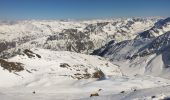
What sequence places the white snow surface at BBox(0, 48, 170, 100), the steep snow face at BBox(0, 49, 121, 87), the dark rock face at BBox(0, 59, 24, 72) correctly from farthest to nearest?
the dark rock face at BBox(0, 59, 24, 72) → the steep snow face at BBox(0, 49, 121, 87) → the white snow surface at BBox(0, 48, 170, 100)

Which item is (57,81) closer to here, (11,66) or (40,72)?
(40,72)

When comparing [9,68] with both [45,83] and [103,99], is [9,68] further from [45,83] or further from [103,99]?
[103,99]

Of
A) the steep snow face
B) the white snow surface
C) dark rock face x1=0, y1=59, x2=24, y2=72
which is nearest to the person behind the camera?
the white snow surface

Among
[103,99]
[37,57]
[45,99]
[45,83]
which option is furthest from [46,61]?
[103,99]

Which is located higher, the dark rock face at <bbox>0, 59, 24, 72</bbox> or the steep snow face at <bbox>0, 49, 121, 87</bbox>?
the dark rock face at <bbox>0, 59, 24, 72</bbox>

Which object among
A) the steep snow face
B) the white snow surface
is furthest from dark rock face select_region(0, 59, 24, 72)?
the white snow surface

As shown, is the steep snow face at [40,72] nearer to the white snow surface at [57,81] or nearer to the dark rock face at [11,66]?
the white snow surface at [57,81]

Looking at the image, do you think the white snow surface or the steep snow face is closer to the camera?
the white snow surface

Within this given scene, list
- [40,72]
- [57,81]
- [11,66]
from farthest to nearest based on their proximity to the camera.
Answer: [40,72] < [11,66] < [57,81]

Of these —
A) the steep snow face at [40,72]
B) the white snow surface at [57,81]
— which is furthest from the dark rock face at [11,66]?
the white snow surface at [57,81]

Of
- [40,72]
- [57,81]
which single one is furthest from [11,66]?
[57,81]

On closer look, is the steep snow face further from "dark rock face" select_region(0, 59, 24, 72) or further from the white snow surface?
"dark rock face" select_region(0, 59, 24, 72)
